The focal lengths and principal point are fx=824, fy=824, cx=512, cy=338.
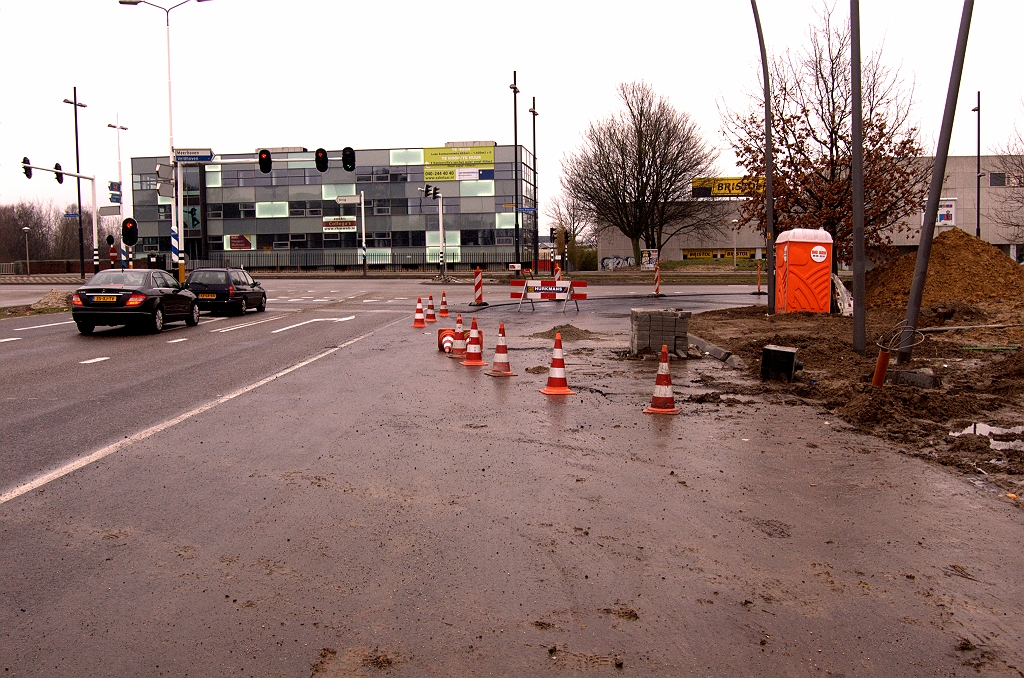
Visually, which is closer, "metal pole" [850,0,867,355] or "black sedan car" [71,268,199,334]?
"metal pole" [850,0,867,355]

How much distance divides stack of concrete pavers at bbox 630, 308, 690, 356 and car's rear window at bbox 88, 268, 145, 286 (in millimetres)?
11931

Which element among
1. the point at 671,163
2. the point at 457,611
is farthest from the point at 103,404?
the point at 671,163

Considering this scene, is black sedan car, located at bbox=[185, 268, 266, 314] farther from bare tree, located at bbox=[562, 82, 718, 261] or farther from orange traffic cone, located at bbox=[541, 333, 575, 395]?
bare tree, located at bbox=[562, 82, 718, 261]

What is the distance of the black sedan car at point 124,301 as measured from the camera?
1836 centimetres

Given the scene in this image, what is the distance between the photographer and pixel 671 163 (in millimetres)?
52656

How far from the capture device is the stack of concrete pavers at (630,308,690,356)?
14.1 meters

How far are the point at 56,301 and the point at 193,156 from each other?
27.1 feet

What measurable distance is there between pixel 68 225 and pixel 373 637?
108 m

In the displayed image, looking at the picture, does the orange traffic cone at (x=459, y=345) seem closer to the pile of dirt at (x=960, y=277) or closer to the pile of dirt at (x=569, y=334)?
the pile of dirt at (x=569, y=334)

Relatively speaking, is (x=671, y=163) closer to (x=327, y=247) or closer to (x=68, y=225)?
(x=327, y=247)

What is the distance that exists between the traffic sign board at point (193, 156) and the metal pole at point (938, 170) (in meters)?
28.6

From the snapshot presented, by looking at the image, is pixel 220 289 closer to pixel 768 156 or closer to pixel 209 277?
pixel 209 277

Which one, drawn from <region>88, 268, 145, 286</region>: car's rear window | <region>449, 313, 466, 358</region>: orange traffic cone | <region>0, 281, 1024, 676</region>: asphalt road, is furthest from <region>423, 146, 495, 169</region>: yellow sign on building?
<region>0, 281, 1024, 676</region>: asphalt road

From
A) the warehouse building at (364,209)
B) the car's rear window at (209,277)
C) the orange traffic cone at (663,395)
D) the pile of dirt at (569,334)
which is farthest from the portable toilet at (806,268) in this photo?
the warehouse building at (364,209)
